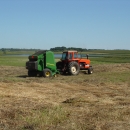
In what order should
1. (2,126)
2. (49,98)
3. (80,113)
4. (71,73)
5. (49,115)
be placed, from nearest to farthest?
(2,126), (49,115), (80,113), (49,98), (71,73)

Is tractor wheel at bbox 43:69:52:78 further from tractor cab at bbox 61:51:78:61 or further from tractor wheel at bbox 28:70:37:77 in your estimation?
tractor cab at bbox 61:51:78:61

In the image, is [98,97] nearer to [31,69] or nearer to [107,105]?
[107,105]

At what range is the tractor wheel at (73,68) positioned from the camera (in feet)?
67.1

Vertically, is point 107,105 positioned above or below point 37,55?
below

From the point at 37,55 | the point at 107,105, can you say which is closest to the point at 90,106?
the point at 107,105

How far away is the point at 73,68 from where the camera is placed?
68.1 feet

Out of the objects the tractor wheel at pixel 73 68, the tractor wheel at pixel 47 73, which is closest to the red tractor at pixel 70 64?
the tractor wheel at pixel 73 68

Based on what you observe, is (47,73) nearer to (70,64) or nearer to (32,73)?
(32,73)

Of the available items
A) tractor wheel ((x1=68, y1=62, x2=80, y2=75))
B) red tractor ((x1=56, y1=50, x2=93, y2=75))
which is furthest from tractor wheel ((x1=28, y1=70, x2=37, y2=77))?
tractor wheel ((x1=68, y1=62, x2=80, y2=75))

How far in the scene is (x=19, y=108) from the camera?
822cm

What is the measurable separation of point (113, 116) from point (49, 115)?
1.70m

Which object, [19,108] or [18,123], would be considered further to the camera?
[19,108]

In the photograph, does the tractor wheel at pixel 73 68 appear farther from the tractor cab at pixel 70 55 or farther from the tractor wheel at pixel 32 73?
the tractor wheel at pixel 32 73

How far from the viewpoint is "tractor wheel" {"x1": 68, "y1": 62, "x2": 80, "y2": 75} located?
2044 centimetres
